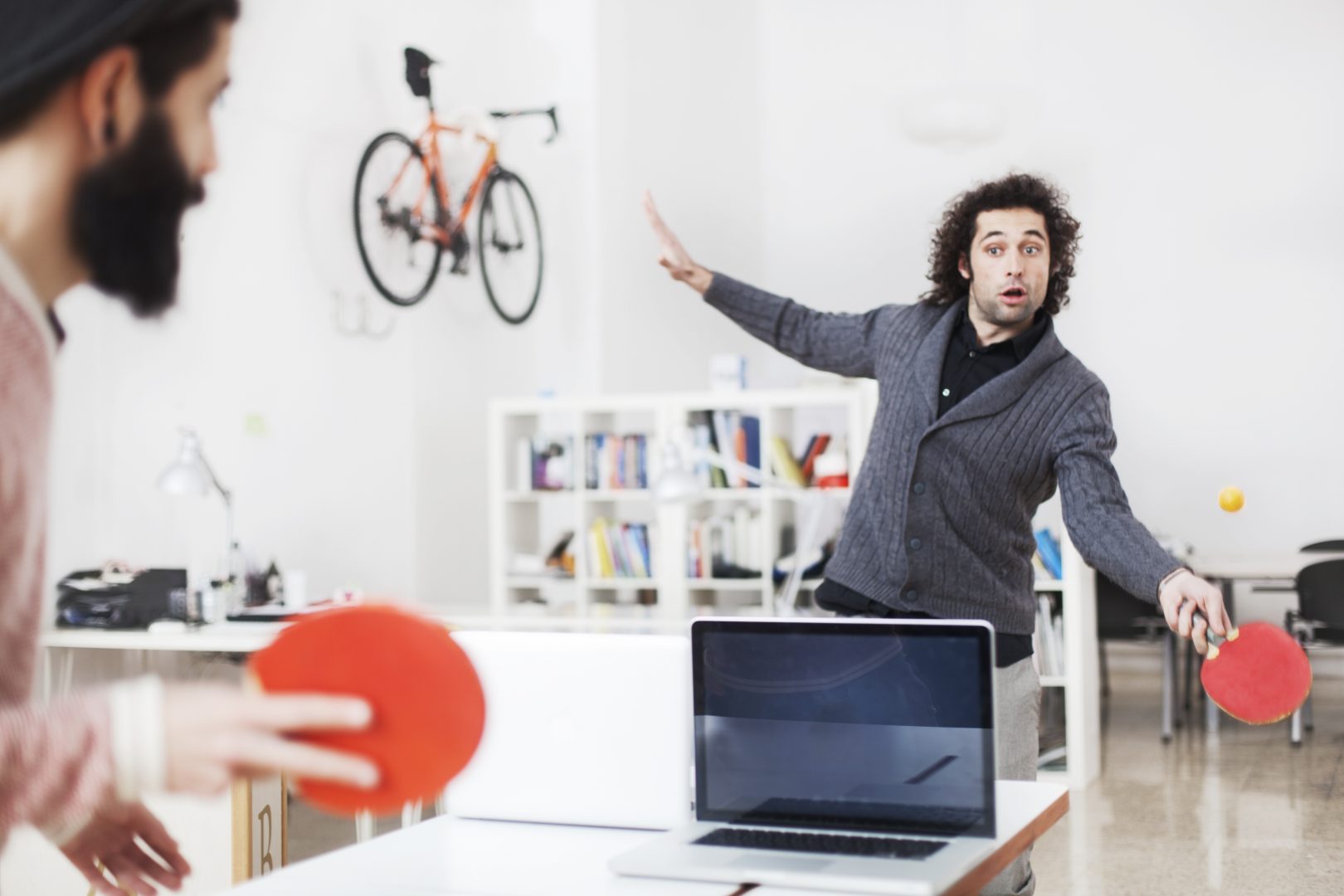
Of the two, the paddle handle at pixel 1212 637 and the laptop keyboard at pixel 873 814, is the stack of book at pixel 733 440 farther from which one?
the laptop keyboard at pixel 873 814

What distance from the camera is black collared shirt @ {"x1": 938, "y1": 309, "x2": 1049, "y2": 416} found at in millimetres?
2590

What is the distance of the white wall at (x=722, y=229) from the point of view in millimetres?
5668

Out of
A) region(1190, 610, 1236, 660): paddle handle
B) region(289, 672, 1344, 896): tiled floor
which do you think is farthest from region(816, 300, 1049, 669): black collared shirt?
region(289, 672, 1344, 896): tiled floor

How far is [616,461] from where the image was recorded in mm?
6414

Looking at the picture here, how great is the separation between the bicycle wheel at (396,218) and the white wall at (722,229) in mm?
103

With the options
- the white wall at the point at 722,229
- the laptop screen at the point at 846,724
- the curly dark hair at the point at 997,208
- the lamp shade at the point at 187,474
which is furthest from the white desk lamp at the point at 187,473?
the laptop screen at the point at 846,724

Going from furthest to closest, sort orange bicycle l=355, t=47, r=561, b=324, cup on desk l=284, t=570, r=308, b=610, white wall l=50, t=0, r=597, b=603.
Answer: orange bicycle l=355, t=47, r=561, b=324, cup on desk l=284, t=570, r=308, b=610, white wall l=50, t=0, r=597, b=603

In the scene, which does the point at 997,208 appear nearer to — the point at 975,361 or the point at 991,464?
the point at 975,361

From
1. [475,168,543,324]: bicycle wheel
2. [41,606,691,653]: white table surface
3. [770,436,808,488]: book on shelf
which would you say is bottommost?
[41,606,691,653]: white table surface

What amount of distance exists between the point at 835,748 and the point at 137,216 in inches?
44.9

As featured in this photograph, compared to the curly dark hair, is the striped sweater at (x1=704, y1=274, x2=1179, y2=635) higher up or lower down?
lower down

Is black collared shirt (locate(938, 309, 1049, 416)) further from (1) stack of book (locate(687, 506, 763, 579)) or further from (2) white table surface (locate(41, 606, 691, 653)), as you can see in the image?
(1) stack of book (locate(687, 506, 763, 579))

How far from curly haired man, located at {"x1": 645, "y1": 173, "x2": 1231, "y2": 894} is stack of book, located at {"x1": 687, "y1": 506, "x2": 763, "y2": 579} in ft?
11.4

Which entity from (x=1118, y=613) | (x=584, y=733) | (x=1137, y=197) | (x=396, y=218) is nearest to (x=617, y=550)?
(x=396, y=218)
